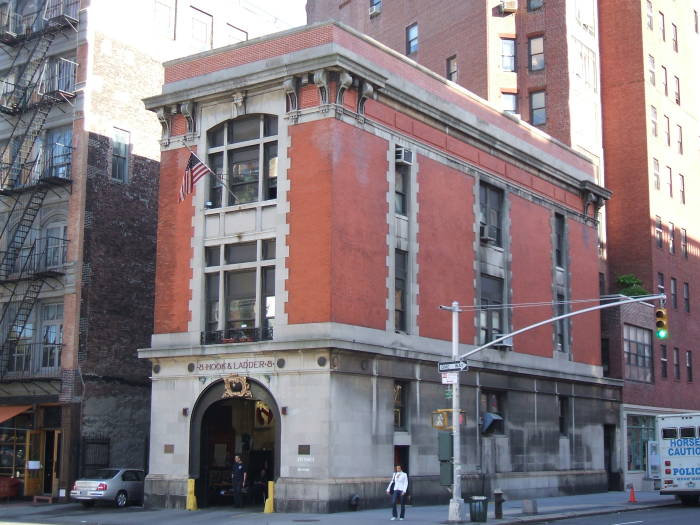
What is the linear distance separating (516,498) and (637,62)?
3065 cm

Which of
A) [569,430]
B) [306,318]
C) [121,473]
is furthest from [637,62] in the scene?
[121,473]

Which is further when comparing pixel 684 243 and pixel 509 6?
pixel 684 243

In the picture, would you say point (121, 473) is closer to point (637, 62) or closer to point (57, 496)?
point (57, 496)

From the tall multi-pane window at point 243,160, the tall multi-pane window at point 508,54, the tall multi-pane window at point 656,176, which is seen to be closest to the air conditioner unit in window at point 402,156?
the tall multi-pane window at point 243,160

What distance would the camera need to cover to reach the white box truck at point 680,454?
38.1 metres

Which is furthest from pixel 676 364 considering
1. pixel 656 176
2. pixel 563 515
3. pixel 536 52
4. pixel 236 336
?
pixel 236 336

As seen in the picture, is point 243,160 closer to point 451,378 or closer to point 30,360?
point 451,378

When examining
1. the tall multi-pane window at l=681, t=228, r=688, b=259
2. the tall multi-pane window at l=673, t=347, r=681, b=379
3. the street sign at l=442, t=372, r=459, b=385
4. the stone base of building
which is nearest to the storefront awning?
the stone base of building

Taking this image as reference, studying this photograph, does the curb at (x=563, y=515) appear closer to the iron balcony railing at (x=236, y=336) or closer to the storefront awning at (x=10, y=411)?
the iron balcony railing at (x=236, y=336)

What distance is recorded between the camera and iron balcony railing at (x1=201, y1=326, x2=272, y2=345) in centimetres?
3441

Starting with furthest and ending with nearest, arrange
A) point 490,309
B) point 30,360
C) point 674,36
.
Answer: point 674,36 < point 490,309 < point 30,360

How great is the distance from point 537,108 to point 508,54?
391 centimetres

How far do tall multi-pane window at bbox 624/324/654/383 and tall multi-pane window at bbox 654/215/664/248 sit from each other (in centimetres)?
532

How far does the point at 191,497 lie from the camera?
34.8m
